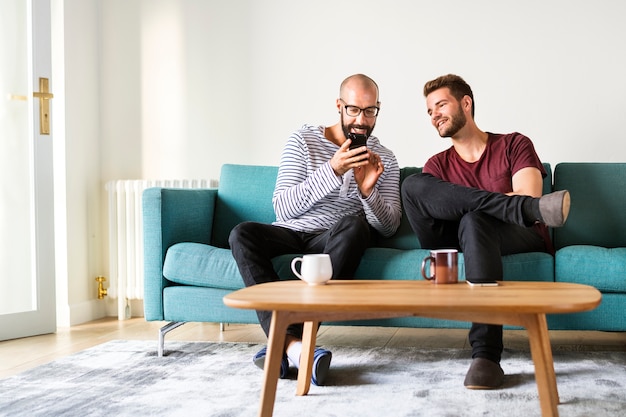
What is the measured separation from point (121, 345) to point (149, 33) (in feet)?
5.99

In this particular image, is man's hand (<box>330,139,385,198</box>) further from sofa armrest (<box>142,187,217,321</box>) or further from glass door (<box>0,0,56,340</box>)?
glass door (<box>0,0,56,340</box>)

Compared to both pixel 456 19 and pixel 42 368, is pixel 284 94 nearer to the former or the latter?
pixel 456 19

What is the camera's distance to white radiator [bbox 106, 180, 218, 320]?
376 centimetres

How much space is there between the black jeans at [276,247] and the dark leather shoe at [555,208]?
0.64 m

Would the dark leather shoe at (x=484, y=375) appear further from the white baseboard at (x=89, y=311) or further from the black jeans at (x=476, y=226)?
the white baseboard at (x=89, y=311)

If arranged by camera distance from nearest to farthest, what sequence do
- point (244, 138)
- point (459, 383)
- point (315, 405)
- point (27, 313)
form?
point (315, 405) < point (459, 383) < point (27, 313) < point (244, 138)

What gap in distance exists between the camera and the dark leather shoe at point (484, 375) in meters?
2.07

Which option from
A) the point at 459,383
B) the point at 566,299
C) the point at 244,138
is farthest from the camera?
the point at 244,138

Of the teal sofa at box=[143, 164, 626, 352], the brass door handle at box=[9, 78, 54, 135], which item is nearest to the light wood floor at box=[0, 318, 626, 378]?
the teal sofa at box=[143, 164, 626, 352]

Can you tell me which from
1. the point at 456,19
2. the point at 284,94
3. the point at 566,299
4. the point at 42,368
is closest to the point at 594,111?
the point at 456,19

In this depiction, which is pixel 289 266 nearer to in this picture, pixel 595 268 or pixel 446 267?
pixel 446 267

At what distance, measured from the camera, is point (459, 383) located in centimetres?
215

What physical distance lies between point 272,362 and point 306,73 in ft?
7.89

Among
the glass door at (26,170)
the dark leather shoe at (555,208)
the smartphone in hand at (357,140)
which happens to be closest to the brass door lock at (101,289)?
the glass door at (26,170)
